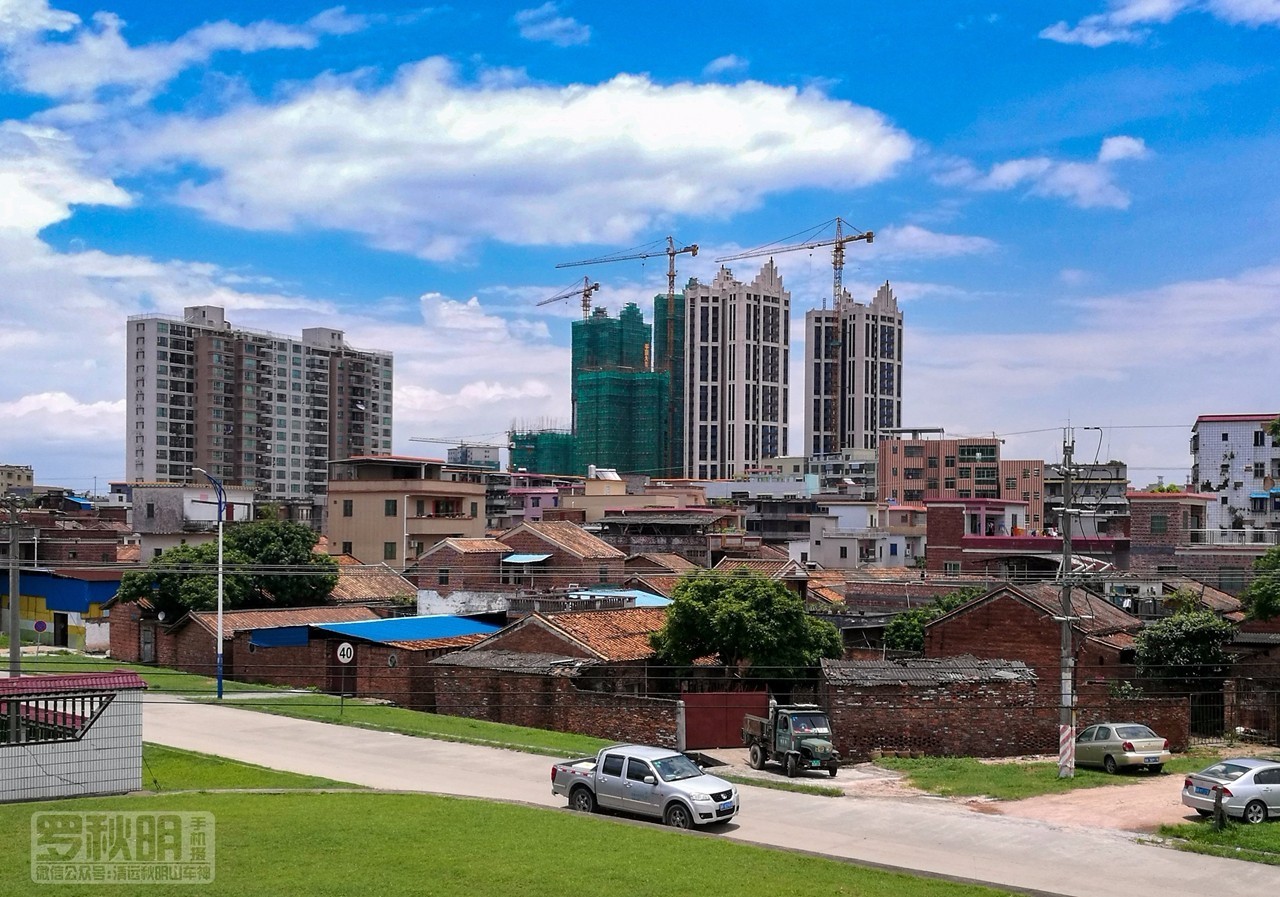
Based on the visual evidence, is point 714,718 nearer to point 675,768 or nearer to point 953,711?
point 953,711

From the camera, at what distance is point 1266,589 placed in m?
32.8

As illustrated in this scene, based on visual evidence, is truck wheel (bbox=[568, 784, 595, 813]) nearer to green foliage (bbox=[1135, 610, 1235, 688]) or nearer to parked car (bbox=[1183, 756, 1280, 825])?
parked car (bbox=[1183, 756, 1280, 825])

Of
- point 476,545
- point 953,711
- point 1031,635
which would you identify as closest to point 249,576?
point 476,545

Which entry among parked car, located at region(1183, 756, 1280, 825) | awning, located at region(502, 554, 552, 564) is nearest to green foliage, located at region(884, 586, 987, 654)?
parked car, located at region(1183, 756, 1280, 825)

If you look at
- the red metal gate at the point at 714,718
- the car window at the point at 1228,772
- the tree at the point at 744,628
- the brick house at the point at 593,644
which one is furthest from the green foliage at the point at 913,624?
the car window at the point at 1228,772

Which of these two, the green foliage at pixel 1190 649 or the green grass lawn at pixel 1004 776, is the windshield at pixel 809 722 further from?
the green foliage at pixel 1190 649

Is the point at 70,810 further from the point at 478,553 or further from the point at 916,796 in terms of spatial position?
the point at 478,553

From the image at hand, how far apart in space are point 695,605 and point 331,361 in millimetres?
117805

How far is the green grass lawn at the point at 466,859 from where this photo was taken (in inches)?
572

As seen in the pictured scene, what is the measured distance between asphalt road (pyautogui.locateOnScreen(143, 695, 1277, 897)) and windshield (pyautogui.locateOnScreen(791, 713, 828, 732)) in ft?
6.12

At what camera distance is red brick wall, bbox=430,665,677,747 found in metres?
31.1

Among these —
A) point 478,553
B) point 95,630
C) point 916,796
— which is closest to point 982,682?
point 916,796

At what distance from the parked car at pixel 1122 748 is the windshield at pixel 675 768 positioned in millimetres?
12805

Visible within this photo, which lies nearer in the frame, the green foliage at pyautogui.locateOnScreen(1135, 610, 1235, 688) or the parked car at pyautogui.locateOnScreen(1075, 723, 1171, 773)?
the parked car at pyautogui.locateOnScreen(1075, 723, 1171, 773)
